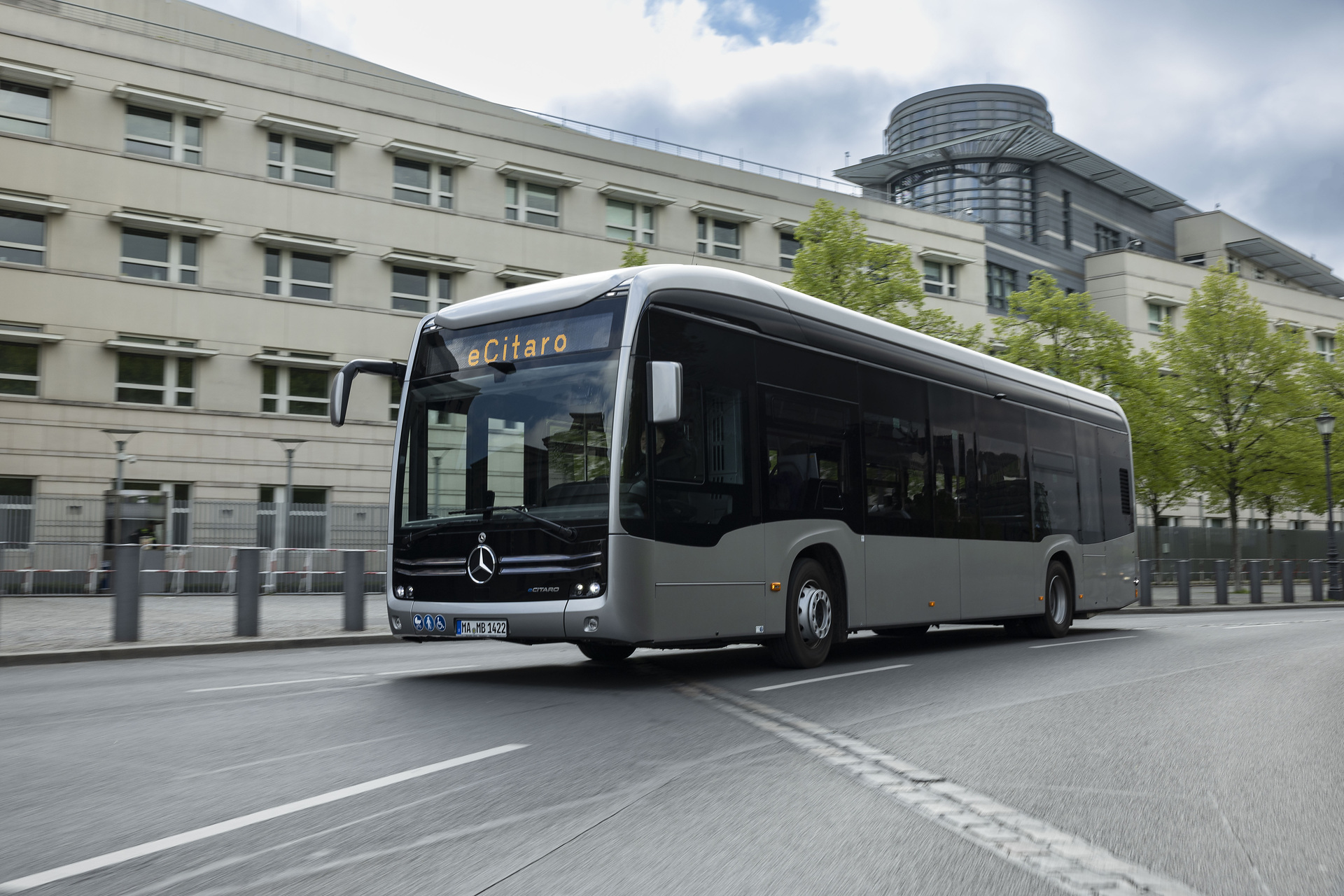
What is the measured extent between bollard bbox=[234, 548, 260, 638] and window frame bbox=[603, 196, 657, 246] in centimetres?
2783

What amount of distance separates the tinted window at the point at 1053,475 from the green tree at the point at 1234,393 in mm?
20851

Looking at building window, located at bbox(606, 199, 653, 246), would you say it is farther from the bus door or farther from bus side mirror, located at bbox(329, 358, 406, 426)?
the bus door

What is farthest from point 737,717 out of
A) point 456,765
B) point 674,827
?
point 674,827

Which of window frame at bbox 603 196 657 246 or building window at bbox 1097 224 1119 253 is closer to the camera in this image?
window frame at bbox 603 196 657 246

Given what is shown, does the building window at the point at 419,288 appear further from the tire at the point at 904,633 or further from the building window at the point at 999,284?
the building window at the point at 999,284

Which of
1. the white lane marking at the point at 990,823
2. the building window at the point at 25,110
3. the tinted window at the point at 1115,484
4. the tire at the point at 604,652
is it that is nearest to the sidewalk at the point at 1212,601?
the tinted window at the point at 1115,484

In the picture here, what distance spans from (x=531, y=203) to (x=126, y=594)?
91.7 ft

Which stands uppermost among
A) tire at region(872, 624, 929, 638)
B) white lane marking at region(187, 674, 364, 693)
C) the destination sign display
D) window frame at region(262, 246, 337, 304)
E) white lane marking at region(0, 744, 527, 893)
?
window frame at region(262, 246, 337, 304)

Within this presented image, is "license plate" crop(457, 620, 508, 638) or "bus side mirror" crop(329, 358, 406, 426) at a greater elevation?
"bus side mirror" crop(329, 358, 406, 426)

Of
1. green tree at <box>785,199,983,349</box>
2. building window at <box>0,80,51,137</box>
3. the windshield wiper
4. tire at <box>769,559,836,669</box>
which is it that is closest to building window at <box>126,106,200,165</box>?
building window at <box>0,80,51,137</box>

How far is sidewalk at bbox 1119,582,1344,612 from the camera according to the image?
2797 cm

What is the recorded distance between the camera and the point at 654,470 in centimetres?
866

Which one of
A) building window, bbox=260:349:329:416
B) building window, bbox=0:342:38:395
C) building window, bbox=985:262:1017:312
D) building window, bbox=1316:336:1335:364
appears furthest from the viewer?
building window, bbox=1316:336:1335:364

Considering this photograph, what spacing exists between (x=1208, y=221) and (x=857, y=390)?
6939 cm
